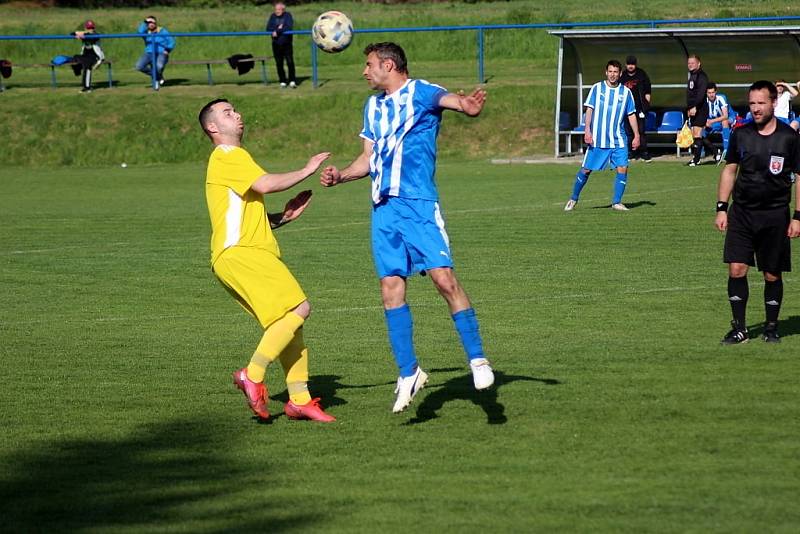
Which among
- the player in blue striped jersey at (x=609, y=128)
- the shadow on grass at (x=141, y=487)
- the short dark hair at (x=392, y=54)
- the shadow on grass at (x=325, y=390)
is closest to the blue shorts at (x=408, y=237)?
the short dark hair at (x=392, y=54)

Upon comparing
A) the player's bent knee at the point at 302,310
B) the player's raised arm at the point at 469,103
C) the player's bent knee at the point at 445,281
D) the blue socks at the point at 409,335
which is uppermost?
the player's raised arm at the point at 469,103

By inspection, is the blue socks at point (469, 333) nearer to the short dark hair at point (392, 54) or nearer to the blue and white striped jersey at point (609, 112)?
the short dark hair at point (392, 54)

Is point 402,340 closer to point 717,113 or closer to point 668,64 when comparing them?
point 717,113

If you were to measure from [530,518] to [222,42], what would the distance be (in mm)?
39538

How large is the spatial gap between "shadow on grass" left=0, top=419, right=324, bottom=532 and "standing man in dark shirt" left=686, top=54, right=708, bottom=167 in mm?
20976

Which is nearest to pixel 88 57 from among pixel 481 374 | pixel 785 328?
pixel 785 328

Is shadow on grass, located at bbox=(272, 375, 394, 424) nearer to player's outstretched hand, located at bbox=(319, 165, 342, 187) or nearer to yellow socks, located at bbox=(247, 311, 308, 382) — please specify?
yellow socks, located at bbox=(247, 311, 308, 382)

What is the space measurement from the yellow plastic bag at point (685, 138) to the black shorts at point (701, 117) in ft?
0.97

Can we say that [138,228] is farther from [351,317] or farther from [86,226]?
[351,317]

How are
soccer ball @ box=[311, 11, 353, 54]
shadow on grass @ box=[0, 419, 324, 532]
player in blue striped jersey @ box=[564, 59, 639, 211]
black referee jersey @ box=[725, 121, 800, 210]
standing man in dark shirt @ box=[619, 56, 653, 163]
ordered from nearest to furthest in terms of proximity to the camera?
shadow on grass @ box=[0, 419, 324, 532] < black referee jersey @ box=[725, 121, 800, 210] < soccer ball @ box=[311, 11, 353, 54] < player in blue striped jersey @ box=[564, 59, 639, 211] < standing man in dark shirt @ box=[619, 56, 653, 163]

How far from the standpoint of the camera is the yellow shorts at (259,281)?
7.12m

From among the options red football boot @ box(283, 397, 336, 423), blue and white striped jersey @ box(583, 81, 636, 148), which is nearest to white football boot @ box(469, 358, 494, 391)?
red football boot @ box(283, 397, 336, 423)

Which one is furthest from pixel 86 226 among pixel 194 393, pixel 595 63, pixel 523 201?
pixel 595 63

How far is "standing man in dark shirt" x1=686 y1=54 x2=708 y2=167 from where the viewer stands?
26.3 metres
